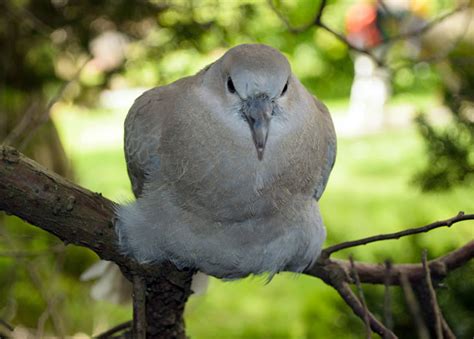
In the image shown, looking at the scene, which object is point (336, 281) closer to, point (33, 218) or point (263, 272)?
point (263, 272)

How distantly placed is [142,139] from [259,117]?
1.40ft

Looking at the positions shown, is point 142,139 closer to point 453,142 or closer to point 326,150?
point 326,150

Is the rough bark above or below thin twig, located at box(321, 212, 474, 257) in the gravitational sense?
above

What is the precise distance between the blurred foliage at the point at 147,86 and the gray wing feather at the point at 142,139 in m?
0.08

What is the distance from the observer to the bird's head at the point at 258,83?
1411 mm

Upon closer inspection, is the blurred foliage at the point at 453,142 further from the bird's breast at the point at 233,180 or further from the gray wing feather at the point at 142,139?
Result: the gray wing feather at the point at 142,139

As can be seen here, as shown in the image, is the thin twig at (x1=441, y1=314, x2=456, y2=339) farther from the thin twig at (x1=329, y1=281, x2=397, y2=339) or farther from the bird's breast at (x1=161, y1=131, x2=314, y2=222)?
the bird's breast at (x1=161, y1=131, x2=314, y2=222)

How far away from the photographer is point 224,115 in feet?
4.99

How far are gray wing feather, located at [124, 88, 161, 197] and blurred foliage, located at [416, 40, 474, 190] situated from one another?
100cm

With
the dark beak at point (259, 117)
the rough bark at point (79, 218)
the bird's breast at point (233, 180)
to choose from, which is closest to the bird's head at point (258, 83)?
the dark beak at point (259, 117)

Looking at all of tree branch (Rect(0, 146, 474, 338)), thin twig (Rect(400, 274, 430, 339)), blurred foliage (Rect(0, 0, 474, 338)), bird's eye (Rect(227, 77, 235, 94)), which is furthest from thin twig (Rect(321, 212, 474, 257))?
blurred foliage (Rect(0, 0, 474, 338))

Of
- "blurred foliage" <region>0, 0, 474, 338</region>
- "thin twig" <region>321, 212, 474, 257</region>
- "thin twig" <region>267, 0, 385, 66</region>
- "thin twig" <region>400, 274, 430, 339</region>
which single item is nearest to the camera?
"thin twig" <region>400, 274, 430, 339</region>

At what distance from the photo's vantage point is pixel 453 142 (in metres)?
2.20

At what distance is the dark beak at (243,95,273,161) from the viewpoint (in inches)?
55.5
